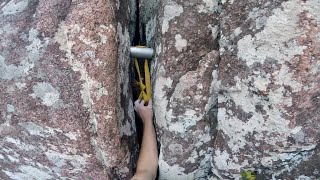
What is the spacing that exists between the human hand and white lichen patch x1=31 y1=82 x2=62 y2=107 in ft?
1.39

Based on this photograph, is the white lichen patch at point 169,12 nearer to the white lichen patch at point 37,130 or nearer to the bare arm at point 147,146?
the bare arm at point 147,146

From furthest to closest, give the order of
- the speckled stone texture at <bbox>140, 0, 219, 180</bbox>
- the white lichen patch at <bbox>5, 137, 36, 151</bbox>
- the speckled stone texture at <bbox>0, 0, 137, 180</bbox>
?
the white lichen patch at <bbox>5, 137, 36, 151</bbox>
the speckled stone texture at <bbox>140, 0, 219, 180</bbox>
the speckled stone texture at <bbox>0, 0, 137, 180</bbox>

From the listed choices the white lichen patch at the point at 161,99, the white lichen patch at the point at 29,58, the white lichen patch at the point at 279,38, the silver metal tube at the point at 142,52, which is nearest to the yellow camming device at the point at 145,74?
the silver metal tube at the point at 142,52

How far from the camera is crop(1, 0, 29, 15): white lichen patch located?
5.96 ft

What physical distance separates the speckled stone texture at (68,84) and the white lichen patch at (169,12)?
174mm

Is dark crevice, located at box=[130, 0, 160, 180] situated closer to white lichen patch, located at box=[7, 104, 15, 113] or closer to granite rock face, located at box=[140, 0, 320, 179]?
granite rock face, located at box=[140, 0, 320, 179]

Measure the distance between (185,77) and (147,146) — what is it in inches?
17.6

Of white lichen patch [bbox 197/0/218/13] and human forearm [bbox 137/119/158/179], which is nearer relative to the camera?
white lichen patch [bbox 197/0/218/13]

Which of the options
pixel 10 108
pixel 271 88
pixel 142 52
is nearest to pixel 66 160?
pixel 10 108

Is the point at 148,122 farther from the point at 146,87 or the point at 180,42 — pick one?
the point at 180,42

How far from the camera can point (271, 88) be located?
5.12ft

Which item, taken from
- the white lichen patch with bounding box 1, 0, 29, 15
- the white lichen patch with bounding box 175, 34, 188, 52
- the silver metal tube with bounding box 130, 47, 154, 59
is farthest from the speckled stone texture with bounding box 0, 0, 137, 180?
the white lichen patch with bounding box 175, 34, 188, 52

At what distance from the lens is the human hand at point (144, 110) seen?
6.62ft

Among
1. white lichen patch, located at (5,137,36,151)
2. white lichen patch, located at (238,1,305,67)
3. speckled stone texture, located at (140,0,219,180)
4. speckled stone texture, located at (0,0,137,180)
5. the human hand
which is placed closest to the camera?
white lichen patch, located at (238,1,305,67)
